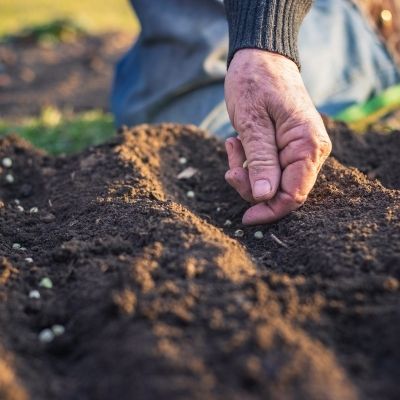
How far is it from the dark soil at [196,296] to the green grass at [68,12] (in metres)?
7.28

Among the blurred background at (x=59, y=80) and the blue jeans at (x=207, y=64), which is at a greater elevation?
the blue jeans at (x=207, y=64)

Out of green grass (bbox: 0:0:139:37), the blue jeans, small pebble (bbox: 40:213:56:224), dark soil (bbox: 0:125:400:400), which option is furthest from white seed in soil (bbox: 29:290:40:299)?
green grass (bbox: 0:0:139:37)

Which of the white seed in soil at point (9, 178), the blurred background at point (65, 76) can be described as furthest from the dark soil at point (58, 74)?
the white seed in soil at point (9, 178)

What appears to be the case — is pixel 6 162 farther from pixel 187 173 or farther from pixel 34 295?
pixel 34 295

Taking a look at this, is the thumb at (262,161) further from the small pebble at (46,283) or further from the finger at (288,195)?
the small pebble at (46,283)

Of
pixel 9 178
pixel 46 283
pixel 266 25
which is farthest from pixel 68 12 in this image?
pixel 46 283

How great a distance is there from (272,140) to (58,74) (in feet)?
15.5

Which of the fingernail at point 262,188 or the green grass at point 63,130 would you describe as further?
the green grass at point 63,130

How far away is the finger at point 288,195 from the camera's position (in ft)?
7.63

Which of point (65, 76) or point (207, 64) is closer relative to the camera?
point (207, 64)

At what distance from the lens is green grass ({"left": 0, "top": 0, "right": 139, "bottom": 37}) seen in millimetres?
9733

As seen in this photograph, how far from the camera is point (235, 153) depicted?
2.56 metres

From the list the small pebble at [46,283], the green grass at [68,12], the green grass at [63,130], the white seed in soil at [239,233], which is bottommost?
the green grass at [68,12]

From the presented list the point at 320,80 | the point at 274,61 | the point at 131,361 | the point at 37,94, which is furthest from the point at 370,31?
the point at 131,361
